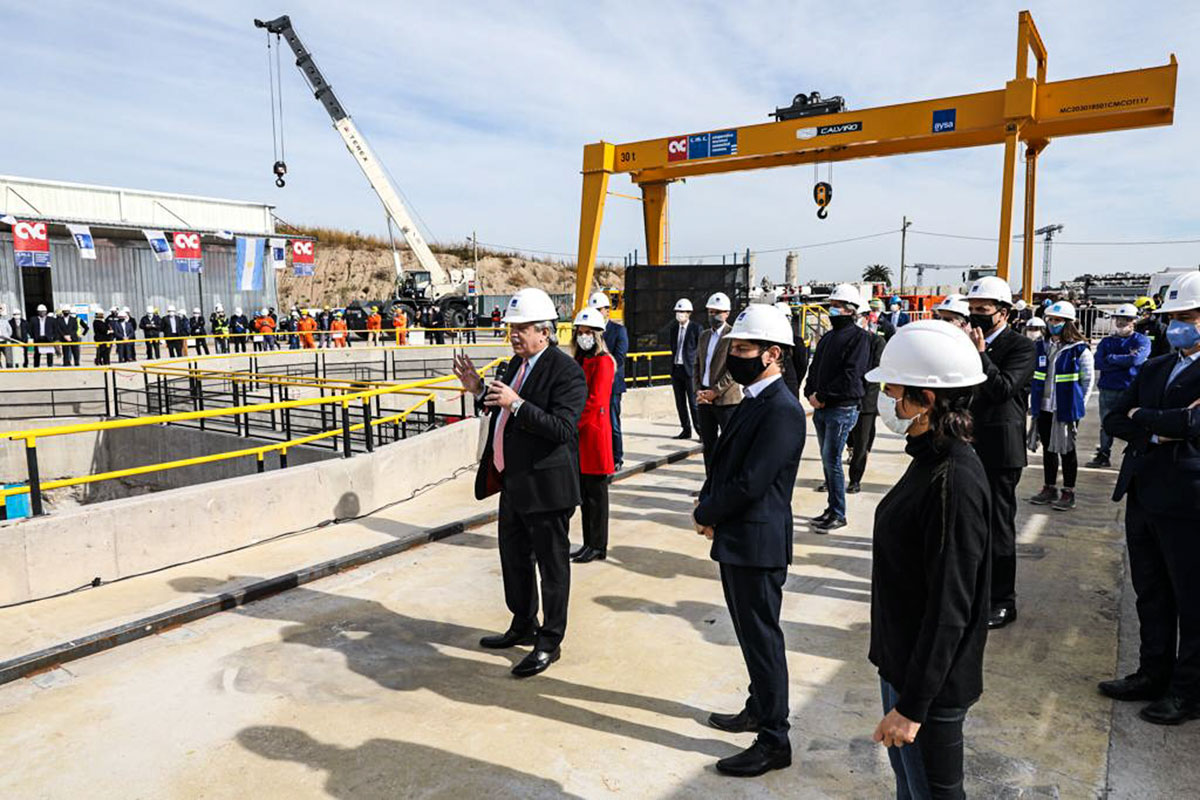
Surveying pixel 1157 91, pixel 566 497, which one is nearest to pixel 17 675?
pixel 566 497

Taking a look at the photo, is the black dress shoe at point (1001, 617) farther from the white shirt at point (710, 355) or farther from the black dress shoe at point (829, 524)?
the white shirt at point (710, 355)

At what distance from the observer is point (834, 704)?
12.7ft

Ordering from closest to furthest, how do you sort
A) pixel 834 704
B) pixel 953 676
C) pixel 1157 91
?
pixel 953 676
pixel 834 704
pixel 1157 91

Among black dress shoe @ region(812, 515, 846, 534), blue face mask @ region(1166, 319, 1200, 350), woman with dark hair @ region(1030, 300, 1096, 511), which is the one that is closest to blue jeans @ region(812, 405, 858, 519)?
black dress shoe @ region(812, 515, 846, 534)

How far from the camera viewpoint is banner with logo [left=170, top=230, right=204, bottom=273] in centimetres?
2831

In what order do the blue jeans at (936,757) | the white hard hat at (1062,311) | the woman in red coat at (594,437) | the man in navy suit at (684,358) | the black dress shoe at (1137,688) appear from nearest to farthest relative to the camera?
the blue jeans at (936,757) < the black dress shoe at (1137,688) < the woman in red coat at (594,437) < the white hard hat at (1062,311) < the man in navy suit at (684,358)

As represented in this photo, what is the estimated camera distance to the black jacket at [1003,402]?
468 cm

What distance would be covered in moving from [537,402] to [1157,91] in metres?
13.7

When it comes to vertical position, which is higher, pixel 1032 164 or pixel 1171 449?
pixel 1032 164

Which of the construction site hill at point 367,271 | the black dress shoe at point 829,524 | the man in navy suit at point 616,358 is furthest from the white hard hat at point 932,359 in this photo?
the construction site hill at point 367,271

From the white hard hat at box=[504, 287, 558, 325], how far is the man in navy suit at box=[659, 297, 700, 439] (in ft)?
17.6

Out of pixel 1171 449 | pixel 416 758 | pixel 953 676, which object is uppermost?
pixel 1171 449

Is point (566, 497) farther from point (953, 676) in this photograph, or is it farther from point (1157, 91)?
point (1157, 91)

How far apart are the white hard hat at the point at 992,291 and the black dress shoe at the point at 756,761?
10.2 ft
